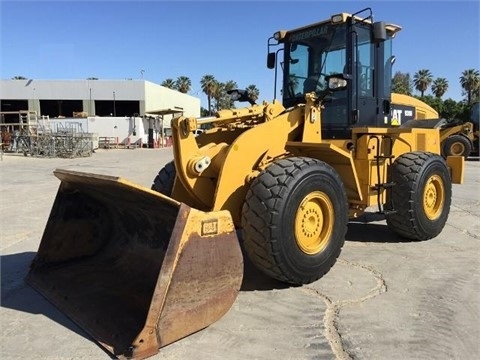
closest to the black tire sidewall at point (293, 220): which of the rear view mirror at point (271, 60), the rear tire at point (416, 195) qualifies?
the rear tire at point (416, 195)

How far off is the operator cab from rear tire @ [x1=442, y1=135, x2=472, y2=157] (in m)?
14.9

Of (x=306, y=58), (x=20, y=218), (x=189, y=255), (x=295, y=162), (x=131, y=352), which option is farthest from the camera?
(x=20, y=218)

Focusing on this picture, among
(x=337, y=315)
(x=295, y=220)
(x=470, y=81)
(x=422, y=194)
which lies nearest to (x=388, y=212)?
(x=422, y=194)

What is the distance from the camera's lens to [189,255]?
3492mm

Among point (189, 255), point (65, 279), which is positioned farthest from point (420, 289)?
point (65, 279)

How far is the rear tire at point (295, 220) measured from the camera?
4207 millimetres

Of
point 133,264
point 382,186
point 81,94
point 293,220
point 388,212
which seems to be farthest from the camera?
point 81,94

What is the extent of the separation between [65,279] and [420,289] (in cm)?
348

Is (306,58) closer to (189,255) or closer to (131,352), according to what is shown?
(189,255)

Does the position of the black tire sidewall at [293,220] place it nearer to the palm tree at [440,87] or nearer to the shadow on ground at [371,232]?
the shadow on ground at [371,232]

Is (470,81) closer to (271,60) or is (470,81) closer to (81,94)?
(81,94)

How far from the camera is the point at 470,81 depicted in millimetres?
63000

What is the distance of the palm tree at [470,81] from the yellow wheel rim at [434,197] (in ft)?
205

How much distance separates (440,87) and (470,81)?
3950 mm
